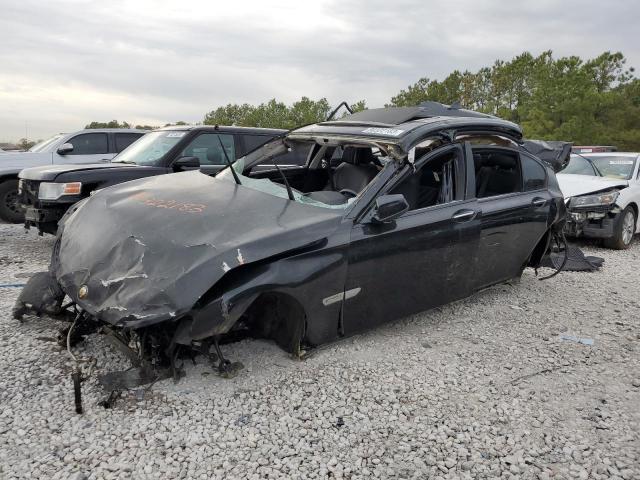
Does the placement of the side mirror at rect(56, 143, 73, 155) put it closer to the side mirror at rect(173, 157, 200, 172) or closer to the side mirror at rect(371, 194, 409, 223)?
the side mirror at rect(173, 157, 200, 172)

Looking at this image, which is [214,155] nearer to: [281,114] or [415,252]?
[415,252]

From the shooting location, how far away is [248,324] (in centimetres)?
333

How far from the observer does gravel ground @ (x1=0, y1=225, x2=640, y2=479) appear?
2436mm

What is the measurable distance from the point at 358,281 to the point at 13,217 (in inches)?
291

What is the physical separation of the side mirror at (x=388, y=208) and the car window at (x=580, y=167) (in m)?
6.57

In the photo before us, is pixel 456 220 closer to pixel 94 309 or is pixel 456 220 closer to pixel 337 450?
pixel 337 450

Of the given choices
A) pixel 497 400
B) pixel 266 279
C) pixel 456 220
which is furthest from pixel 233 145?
pixel 497 400

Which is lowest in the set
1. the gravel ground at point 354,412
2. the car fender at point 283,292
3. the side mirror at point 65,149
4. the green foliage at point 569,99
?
the gravel ground at point 354,412

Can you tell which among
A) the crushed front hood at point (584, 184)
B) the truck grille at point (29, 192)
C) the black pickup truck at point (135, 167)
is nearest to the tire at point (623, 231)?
the crushed front hood at point (584, 184)

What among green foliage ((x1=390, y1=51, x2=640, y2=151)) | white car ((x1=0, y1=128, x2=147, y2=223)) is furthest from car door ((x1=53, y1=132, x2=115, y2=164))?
green foliage ((x1=390, y1=51, x2=640, y2=151))

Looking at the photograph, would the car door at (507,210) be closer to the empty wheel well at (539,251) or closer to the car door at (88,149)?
the empty wheel well at (539,251)

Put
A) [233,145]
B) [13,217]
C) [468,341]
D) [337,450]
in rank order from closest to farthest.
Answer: [337,450], [468,341], [233,145], [13,217]

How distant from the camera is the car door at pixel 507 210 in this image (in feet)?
14.1

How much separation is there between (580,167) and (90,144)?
903 cm
